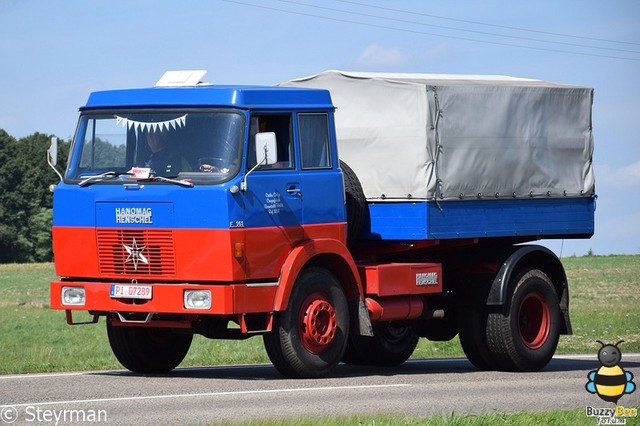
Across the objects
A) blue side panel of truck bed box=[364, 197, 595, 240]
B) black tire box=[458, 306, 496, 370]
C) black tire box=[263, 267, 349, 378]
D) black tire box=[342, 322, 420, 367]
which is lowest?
black tire box=[342, 322, 420, 367]

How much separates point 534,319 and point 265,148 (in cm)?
524

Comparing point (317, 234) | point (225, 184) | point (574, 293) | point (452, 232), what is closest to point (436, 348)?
point (452, 232)

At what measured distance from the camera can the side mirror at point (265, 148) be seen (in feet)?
45.9

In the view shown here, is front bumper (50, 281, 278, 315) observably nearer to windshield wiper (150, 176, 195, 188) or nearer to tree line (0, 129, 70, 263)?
windshield wiper (150, 176, 195, 188)

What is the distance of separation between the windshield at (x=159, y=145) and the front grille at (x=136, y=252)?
623 millimetres

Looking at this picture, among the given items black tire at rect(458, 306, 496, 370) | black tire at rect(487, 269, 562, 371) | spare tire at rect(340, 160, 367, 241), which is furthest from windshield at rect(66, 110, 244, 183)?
black tire at rect(487, 269, 562, 371)

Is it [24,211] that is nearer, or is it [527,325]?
[527,325]

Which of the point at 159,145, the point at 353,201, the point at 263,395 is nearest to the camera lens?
the point at 263,395

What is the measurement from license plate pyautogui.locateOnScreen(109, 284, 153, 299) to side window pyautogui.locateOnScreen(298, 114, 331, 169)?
220 cm

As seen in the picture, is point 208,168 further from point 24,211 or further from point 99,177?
point 24,211

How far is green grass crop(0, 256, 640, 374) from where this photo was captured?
1967 centimetres

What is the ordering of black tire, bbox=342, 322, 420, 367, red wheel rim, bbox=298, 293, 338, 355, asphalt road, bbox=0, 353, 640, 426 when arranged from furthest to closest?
black tire, bbox=342, 322, 420, 367 < red wheel rim, bbox=298, 293, 338, 355 < asphalt road, bbox=0, 353, 640, 426

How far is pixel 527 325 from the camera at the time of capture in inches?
691

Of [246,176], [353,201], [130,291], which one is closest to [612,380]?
[246,176]
